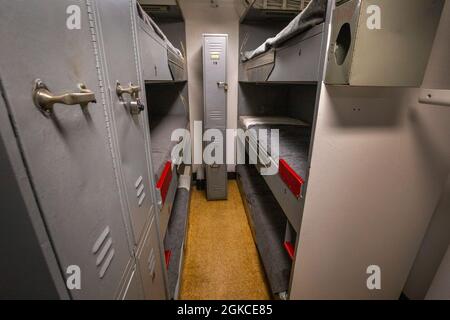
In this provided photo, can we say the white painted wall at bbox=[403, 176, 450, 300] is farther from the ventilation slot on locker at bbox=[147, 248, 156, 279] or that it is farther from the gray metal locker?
the gray metal locker

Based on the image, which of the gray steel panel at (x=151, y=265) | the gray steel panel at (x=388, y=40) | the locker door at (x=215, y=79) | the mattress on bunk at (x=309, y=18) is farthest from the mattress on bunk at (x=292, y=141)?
the gray steel panel at (x=151, y=265)

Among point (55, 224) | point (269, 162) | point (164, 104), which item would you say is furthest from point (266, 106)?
point (55, 224)

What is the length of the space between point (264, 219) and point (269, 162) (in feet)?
1.94

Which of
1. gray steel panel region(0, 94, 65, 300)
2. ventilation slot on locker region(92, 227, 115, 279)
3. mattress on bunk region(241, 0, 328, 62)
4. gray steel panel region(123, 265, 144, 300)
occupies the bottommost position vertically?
gray steel panel region(123, 265, 144, 300)

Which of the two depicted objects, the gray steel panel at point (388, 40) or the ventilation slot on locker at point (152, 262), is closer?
the gray steel panel at point (388, 40)

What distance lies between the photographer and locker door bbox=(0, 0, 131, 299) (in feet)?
0.94

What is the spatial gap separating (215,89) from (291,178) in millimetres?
1528

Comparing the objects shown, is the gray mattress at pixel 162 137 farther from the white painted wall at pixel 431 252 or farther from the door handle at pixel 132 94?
the white painted wall at pixel 431 252

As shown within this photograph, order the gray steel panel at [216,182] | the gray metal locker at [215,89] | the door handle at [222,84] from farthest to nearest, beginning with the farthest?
the gray steel panel at [216,182], the door handle at [222,84], the gray metal locker at [215,89]

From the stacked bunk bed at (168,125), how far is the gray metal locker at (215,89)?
0.28m

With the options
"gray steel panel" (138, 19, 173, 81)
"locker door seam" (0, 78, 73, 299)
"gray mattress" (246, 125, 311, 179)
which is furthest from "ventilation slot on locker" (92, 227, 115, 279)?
"gray mattress" (246, 125, 311, 179)

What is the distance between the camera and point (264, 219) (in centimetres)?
174

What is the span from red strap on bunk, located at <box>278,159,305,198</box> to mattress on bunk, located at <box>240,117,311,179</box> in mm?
35

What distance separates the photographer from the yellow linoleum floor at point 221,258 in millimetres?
1406
